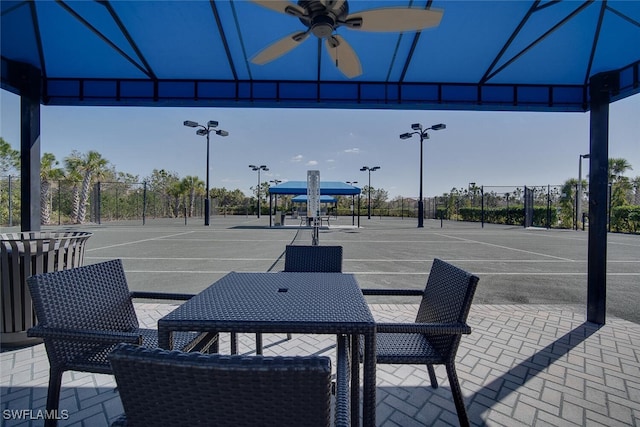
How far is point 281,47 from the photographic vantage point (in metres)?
3.01

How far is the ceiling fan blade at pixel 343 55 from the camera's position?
2885mm

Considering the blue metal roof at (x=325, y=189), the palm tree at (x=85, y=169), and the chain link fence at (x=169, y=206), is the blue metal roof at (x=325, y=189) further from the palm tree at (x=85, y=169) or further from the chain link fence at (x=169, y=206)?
the palm tree at (x=85, y=169)

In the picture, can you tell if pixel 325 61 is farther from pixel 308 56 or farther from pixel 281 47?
pixel 281 47

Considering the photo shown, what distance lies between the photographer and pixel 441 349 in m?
1.98

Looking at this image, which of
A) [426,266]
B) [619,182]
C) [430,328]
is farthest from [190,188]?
[619,182]

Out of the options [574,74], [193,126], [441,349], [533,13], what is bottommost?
[441,349]

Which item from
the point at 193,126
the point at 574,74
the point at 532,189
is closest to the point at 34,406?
the point at 574,74

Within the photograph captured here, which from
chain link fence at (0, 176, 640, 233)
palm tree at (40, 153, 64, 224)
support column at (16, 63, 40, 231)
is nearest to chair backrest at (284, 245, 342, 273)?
support column at (16, 63, 40, 231)

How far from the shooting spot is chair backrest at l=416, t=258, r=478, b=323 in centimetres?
183

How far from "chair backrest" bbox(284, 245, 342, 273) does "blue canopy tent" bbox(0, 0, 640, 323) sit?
2.10m

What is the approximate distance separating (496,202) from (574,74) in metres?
25.1

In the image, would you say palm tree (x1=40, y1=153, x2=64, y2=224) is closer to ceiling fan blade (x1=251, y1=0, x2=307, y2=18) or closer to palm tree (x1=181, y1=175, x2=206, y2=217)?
palm tree (x1=181, y1=175, x2=206, y2=217)

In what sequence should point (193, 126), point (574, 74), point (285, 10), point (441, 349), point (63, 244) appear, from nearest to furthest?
point (441, 349), point (285, 10), point (63, 244), point (574, 74), point (193, 126)

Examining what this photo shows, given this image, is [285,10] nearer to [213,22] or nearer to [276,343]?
[213,22]
